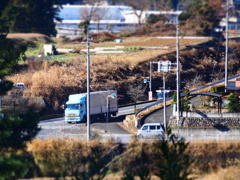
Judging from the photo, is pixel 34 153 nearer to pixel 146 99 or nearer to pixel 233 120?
pixel 233 120

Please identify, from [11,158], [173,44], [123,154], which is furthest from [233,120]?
[173,44]

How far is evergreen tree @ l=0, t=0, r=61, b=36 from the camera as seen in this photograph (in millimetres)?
65188

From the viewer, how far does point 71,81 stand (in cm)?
4616

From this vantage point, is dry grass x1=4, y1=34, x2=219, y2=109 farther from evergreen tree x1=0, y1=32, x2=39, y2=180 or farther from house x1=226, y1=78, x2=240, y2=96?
evergreen tree x1=0, y1=32, x2=39, y2=180

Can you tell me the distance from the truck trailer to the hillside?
4.89 m

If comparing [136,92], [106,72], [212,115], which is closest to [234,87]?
[212,115]

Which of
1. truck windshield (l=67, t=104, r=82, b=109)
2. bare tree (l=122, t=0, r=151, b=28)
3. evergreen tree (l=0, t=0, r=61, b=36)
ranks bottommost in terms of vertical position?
truck windshield (l=67, t=104, r=82, b=109)

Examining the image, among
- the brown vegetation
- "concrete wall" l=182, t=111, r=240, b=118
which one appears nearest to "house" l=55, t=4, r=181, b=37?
"concrete wall" l=182, t=111, r=240, b=118

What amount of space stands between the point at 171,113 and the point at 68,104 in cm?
702

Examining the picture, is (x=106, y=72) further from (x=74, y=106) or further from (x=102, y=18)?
(x=102, y=18)

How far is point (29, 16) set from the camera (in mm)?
68625

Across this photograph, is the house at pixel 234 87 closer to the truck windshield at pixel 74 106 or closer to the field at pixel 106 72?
the field at pixel 106 72

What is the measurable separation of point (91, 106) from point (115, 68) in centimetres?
1395

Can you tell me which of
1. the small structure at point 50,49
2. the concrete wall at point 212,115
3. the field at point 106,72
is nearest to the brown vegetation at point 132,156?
the field at point 106,72
